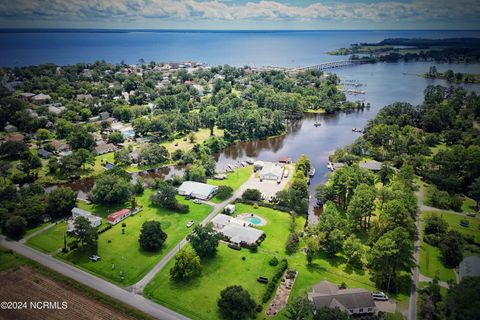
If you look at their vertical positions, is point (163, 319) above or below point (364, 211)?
below

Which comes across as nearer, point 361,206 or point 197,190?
point 361,206

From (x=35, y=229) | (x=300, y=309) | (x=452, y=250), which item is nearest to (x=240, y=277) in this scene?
(x=300, y=309)

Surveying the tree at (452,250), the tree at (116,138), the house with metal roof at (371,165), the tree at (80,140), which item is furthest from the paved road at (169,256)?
the tree at (80,140)

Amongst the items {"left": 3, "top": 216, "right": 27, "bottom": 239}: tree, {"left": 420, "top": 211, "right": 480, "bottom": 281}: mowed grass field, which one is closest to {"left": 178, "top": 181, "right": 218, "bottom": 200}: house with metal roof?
{"left": 3, "top": 216, "right": 27, "bottom": 239}: tree

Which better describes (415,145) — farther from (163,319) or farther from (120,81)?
(120,81)

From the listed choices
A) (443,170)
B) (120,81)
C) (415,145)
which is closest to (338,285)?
(443,170)

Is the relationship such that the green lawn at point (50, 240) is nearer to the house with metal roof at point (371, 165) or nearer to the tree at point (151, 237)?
the tree at point (151, 237)

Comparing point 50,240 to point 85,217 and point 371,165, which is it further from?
point 371,165
